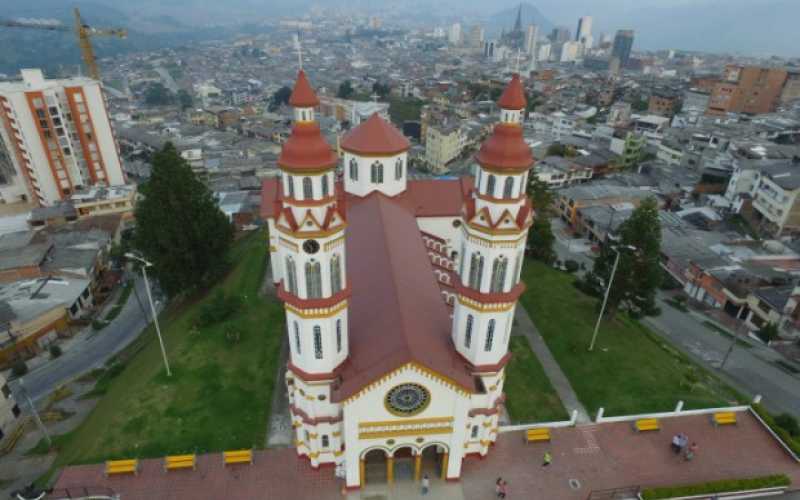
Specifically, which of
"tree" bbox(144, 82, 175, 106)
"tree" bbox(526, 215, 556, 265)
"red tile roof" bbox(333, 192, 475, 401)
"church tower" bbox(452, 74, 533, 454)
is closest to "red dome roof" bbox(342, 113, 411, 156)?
"red tile roof" bbox(333, 192, 475, 401)

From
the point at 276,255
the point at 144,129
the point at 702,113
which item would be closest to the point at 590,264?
the point at 276,255

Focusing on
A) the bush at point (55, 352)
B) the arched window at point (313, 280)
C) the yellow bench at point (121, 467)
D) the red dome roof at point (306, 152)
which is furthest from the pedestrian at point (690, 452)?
the bush at point (55, 352)

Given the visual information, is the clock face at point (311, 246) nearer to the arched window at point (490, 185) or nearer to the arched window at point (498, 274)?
the arched window at point (490, 185)

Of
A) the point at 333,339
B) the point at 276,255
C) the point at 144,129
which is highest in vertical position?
the point at 333,339

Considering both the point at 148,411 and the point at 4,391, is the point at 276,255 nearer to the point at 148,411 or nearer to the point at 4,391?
the point at 148,411

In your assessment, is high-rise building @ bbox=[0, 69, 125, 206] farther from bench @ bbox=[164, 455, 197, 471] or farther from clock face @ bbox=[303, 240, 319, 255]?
clock face @ bbox=[303, 240, 319, 255]
